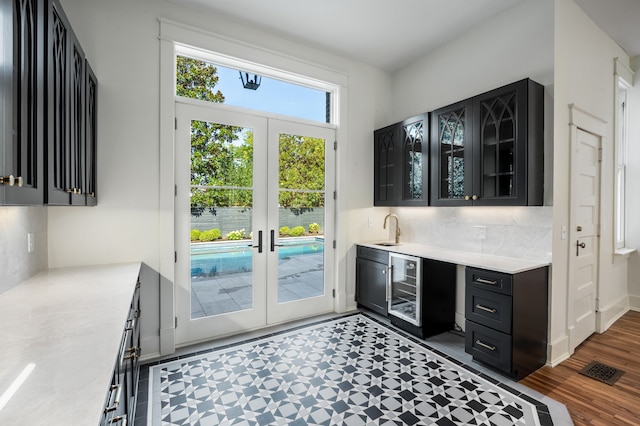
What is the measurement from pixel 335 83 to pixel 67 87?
284 cm

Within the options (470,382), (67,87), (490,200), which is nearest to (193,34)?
(67,87)

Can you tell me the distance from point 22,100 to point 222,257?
7.36 ft

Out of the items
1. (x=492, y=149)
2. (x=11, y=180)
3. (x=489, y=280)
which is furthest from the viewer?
(x=492, y=149)

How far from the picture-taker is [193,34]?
295 centimetres

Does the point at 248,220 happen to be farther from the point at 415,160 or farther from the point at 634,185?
the point at 634,185

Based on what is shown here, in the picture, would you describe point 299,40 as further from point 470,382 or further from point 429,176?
point 470,382

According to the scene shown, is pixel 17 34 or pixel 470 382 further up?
pixel 17 34

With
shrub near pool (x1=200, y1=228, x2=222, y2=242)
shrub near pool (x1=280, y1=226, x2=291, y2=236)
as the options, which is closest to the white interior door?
shrub near pool (x1=280, y1=226, x2=291, y2=236)

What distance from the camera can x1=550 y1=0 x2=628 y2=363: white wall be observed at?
2674 mm

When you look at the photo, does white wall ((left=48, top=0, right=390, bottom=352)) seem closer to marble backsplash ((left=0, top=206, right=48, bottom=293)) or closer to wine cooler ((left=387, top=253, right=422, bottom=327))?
marble backsplash ((left=0, top=206, right=48, bottom=293))

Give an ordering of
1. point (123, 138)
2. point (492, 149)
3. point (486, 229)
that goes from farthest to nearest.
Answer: point (486, 229), point (492, 149), point (123, 138)

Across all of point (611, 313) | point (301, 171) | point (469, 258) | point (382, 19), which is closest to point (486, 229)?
point (469, 258)

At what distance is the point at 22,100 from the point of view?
1126 millimetres

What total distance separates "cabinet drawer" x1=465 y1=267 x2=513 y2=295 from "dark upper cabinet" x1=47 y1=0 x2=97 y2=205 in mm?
2923
